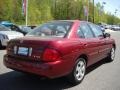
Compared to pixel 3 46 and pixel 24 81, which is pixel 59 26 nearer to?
pixel 24 81

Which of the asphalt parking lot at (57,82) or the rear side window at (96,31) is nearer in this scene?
the asphalt parking lot at (57,82)

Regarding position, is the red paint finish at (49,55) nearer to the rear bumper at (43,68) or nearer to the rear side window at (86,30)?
the rear bumper at (43,68)

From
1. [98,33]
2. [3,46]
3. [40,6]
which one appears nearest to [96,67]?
[98,33]

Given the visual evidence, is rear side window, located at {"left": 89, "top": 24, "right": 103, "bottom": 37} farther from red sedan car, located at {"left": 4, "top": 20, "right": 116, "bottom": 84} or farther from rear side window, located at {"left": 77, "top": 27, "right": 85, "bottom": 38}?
rear side window, located at {"left": 77, "top": 27, "right": 85, "bottom": 38}

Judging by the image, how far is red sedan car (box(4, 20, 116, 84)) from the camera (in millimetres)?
5562

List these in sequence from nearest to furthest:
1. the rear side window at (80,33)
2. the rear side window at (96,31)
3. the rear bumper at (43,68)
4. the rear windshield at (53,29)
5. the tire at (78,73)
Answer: the rear bumper at (43,68) → the tire at (78,73) → the rear windshield at (53,29) → the rear side window at (80,33) → the rear side window at (96,31)

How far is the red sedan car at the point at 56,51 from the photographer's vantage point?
5562 millimetres

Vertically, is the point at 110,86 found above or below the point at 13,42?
below

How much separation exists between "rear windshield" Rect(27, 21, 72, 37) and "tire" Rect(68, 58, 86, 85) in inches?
32.0

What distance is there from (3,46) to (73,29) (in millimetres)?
7197

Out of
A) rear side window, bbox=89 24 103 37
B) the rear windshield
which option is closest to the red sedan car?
the rear windshield

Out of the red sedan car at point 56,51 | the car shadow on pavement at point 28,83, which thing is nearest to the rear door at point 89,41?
the red sedan car at point 56,51

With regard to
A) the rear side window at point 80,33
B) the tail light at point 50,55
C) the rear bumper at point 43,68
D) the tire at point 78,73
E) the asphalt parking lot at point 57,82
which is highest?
the rear side window at point 80,33

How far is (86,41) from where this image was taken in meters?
6.75
